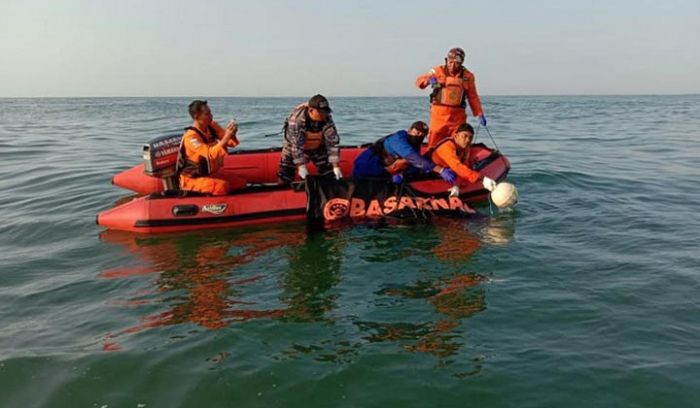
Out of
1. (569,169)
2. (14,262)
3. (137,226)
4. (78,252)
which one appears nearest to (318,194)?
(137,226)

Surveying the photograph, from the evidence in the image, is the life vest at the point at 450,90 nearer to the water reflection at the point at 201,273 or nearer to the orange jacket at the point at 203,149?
the water reflection at the point at 201,273

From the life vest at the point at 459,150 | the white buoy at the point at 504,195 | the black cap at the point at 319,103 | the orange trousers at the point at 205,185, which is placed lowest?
the white buoy at the point at 504,195

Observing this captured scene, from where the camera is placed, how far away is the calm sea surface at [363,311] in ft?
12.3

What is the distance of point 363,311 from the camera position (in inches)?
195

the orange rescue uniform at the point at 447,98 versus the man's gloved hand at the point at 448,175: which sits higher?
the orange rescue uniform at the point at 447,98

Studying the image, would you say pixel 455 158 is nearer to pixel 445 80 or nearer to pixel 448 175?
pixel 448 175

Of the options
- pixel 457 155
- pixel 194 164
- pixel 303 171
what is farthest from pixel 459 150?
pixel 194 164

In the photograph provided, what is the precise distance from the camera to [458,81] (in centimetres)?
844

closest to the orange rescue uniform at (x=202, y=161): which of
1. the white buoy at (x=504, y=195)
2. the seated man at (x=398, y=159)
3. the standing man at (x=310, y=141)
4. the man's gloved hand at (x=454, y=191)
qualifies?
the standing man at (x=310, y=141)

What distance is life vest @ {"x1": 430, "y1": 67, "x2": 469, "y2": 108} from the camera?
8438mm

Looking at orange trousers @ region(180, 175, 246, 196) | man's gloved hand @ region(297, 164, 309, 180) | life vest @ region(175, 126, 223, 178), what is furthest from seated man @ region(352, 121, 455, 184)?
life vest @ region(175, 126, 223, 178)

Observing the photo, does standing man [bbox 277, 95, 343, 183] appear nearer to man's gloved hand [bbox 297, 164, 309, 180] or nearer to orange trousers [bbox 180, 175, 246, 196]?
man's gloved hand [bbox 297, 164, 309, 180]

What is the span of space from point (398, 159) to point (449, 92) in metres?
1.41

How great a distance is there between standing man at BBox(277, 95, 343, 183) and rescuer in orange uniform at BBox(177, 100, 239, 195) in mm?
799
